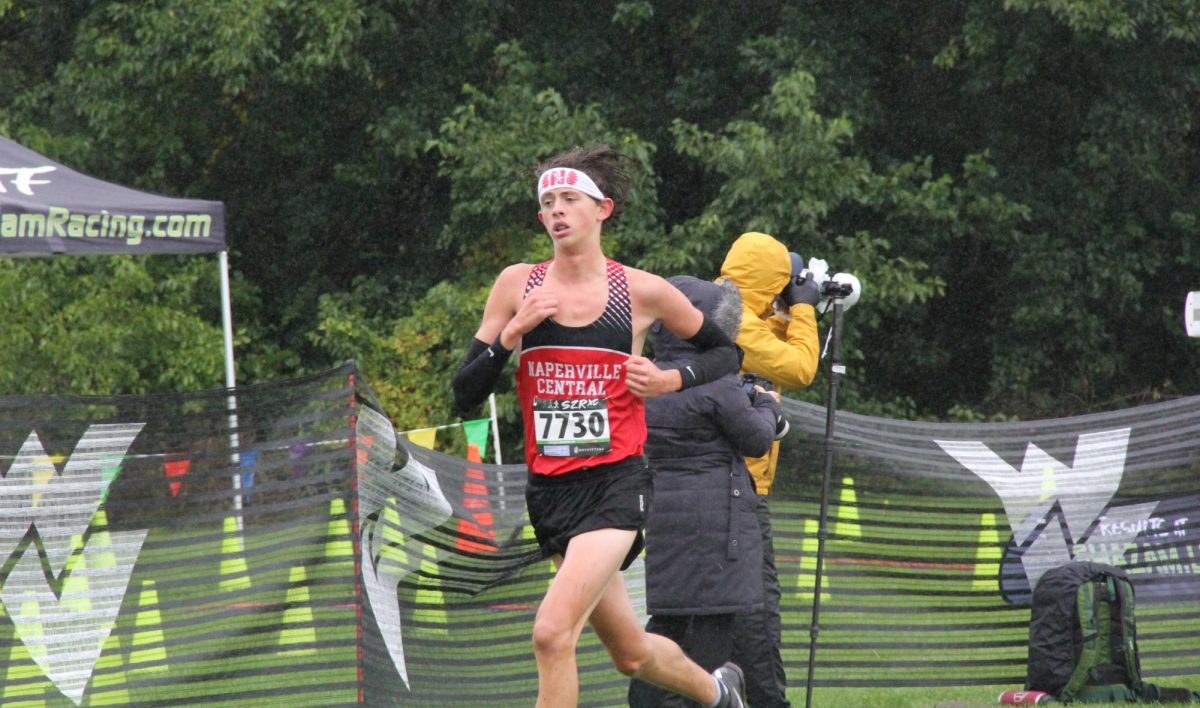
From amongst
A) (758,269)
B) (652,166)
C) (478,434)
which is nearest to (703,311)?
(758,269)

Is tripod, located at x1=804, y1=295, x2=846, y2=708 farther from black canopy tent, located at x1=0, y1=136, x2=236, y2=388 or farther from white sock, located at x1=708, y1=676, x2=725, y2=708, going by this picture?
black canopy tent, located at x1=0, y1=136, x2=236, y2=388

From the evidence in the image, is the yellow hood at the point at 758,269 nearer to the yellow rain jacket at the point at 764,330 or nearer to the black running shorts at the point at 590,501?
the yellow rain jacket at the point at 764,330

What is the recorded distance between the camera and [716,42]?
17.1 m

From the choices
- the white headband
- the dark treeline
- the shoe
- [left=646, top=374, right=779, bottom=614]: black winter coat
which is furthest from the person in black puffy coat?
the dark treeline

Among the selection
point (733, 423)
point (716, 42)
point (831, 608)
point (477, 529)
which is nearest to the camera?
point (733, 423)

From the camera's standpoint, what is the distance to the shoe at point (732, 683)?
468 centimetres

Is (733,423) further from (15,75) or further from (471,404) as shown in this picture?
(15,75)

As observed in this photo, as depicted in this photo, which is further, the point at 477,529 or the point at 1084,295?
the point at 1084,295

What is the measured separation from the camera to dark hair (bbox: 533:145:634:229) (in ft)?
15.0

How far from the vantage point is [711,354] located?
4648 mm

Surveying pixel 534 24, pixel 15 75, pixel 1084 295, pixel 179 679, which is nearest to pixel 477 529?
pixel 179 679

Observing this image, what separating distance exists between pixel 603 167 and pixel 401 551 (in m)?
1.84

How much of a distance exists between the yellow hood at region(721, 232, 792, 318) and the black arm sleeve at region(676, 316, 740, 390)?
2.57 ft

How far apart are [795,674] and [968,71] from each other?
11108 millimetres
